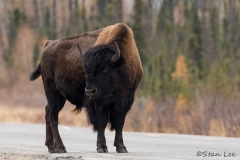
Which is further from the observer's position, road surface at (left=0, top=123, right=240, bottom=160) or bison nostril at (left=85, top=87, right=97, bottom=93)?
bison nostril at (left=85, top=87, right=97, bottom=93)

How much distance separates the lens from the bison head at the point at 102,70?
35.8 feet

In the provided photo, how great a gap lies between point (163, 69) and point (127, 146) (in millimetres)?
26426

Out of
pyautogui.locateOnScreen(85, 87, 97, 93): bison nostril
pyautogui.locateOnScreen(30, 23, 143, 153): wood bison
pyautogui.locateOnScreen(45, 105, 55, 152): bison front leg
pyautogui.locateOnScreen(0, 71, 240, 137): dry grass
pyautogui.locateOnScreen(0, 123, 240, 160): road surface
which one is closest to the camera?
pyautogui.locateOnScreen(0, 123, 240, 160): road surface

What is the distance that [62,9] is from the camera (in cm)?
8544

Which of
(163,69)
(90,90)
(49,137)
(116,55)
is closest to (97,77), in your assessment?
(90,90)

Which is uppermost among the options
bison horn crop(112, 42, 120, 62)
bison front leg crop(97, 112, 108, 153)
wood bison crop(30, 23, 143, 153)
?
bison horn crop(112, 42, 120, 62)

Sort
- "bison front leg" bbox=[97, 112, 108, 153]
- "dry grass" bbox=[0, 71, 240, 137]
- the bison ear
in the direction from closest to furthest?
the bison ear
"bison front leg" bbox=[97, 112, 108, 153]
"dry grass" bbox=[0, 71, 240, 137]

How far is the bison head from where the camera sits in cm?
1091

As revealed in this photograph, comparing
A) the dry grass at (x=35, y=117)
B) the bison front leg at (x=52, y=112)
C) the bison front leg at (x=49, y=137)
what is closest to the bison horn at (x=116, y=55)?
the bison front leg at (x=52, y=112)

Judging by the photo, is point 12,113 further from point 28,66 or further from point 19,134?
point 28,66

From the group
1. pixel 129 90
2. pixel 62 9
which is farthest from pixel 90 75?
pixel 62 9

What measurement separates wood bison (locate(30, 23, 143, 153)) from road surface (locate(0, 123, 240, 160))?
0.49 metres

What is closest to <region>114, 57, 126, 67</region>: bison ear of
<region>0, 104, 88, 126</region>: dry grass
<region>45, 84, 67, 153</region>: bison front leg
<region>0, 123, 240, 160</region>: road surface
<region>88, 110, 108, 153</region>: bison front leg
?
<region>88, 110, 108, 153</region>: bison front leg

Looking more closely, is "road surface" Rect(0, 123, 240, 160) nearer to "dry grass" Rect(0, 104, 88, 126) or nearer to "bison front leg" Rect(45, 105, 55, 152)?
"bison front leg" Rect(45, 105, 55, 152)
